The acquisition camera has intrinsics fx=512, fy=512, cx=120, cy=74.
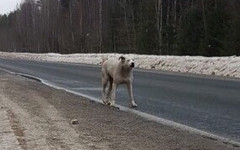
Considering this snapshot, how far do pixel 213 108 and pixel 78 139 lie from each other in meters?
4.61

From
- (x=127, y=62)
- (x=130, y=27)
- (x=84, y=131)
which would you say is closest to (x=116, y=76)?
(x=127, y=62)

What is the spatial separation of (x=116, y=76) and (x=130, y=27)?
163 ft

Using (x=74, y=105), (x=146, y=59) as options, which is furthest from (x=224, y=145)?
(x=146, y=59)

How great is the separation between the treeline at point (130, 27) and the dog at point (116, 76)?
19.1 meters

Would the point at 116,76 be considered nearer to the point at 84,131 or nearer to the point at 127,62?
the point at 127,62

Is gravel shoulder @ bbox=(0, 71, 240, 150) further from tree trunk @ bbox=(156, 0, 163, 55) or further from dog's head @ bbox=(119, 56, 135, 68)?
tree trunk @ bbox=(156, 0, 163, 55)

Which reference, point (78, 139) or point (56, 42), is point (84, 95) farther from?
point (56, 42)

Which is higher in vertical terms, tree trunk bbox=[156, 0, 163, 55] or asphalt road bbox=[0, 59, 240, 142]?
tree trunk bbox=[156, 0, 163, 55]

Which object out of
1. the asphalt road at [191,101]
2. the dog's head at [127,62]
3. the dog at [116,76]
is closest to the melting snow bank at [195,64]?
the asphalt road at [191,101]

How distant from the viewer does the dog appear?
41.1 feet

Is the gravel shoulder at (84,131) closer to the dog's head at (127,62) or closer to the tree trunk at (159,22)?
the dog's head at (127,62)

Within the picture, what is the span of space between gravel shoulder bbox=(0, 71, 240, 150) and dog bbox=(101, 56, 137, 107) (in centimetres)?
52

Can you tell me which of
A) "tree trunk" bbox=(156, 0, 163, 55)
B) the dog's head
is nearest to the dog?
the dog's head

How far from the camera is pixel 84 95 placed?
1567 cm
